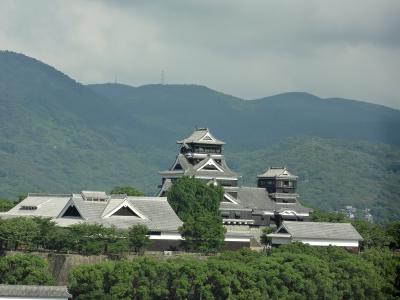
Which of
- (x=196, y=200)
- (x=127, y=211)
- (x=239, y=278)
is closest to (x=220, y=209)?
(x=196, y=200)

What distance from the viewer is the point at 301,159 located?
175375 millimetres

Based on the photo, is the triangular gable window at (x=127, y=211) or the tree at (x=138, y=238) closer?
the tree at (x=138, y=238)

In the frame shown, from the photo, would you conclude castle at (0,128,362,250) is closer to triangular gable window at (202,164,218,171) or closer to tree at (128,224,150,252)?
triangular gable window at (202,164,218,171)

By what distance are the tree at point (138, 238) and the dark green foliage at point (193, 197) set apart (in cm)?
754

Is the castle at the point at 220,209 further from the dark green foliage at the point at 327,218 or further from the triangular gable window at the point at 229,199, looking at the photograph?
the dark green foliage at the point at 327,218

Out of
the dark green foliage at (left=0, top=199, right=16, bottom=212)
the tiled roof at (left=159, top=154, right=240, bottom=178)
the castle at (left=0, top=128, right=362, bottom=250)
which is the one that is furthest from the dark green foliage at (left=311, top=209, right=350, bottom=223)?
the dark green foliage at (left=0, top=199, right=16, bottom=212)

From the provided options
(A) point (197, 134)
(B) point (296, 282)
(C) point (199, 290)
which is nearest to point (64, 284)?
(C) point (199, 290)

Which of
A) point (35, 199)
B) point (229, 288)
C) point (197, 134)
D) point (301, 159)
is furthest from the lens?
point (301, 159)

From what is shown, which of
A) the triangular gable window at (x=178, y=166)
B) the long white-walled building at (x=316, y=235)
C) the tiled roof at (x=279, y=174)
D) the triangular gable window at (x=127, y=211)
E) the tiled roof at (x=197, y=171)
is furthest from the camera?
the tiled roof at (x=279, y=174)

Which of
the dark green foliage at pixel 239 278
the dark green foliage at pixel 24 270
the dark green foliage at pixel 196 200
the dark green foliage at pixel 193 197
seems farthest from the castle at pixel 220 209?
the dark green foliage at pixel 24 270

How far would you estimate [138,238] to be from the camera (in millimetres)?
53125

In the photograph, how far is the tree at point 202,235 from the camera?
55500mm

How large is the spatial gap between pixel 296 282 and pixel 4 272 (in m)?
12.4

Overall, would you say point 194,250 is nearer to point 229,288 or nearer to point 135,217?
point 135,217
